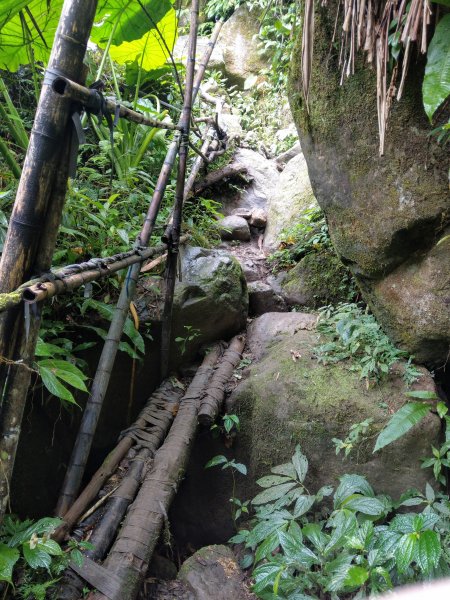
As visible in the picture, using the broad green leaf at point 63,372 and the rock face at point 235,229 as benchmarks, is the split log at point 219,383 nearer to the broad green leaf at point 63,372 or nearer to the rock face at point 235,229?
the broad green leaf at point 63,372

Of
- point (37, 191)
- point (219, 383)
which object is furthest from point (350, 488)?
point (37, 191)

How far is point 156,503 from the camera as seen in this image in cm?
233

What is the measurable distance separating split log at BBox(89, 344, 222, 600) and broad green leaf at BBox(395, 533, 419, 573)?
106cm

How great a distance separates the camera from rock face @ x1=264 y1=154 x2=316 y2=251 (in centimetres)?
543

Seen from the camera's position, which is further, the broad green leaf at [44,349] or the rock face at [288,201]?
the rock face at [288,201]

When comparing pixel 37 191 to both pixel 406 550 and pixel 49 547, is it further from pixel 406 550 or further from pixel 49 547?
pixel 406 550

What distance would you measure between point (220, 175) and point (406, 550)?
16.4 ft

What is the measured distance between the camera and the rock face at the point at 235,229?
18.0ft

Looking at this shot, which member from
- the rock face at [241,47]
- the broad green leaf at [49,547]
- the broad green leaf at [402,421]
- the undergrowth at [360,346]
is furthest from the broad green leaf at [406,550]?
the rock face at [241,47]

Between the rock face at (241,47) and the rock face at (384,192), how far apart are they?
22.2ft

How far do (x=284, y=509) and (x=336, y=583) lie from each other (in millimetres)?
645

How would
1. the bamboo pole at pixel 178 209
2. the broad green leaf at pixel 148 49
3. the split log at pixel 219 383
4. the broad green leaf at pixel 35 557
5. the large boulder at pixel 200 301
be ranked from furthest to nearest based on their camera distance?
the broad green leaf at pixel 148 49 < the large boulder at pixel 200 301 < the bamboo pole at pixel 178 209 < the split log at pixel 219 383 < the broad green leaf at pixel 35 557

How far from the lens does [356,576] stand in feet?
5.88

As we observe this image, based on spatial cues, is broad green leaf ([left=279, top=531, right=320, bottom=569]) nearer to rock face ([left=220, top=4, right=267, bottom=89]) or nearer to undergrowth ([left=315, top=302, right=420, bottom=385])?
undergrowth ([left=315, top=302, right=420, bottom=385])
